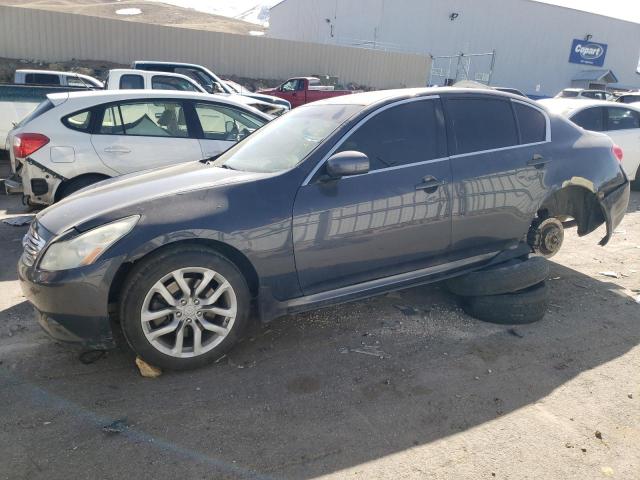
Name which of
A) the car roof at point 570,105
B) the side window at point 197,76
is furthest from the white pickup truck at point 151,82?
the car roof at point 570,105

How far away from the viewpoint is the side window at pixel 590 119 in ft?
25.8

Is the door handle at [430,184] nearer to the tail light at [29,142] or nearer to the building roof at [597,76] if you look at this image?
the tail light at [29,142]

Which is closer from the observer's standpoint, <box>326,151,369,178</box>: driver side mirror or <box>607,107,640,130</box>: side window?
<box>326,151,369,178</box>: driver side mirror

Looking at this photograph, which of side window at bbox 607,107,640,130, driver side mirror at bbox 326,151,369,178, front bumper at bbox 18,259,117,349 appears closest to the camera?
front bumper at bbox 18,259,117,349

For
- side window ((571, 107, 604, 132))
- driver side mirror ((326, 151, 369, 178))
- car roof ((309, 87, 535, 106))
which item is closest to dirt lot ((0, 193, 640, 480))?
driver side mirror ((326, 151, 369, 178))

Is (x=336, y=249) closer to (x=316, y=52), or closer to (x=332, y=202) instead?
(x=332, y=202)

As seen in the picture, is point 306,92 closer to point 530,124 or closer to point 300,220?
point 530,124

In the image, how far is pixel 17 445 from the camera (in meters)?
2.48

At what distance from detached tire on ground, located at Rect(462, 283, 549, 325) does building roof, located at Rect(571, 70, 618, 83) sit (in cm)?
4804

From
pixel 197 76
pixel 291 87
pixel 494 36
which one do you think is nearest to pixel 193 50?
pixel 291 87

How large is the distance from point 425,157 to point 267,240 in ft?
4.56

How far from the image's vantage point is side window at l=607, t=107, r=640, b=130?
836 centimetres

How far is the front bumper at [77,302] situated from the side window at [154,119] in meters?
3.47

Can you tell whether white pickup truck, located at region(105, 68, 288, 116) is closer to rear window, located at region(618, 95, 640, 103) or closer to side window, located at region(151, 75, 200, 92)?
side window, located at region(151, 75, 200, 92)
